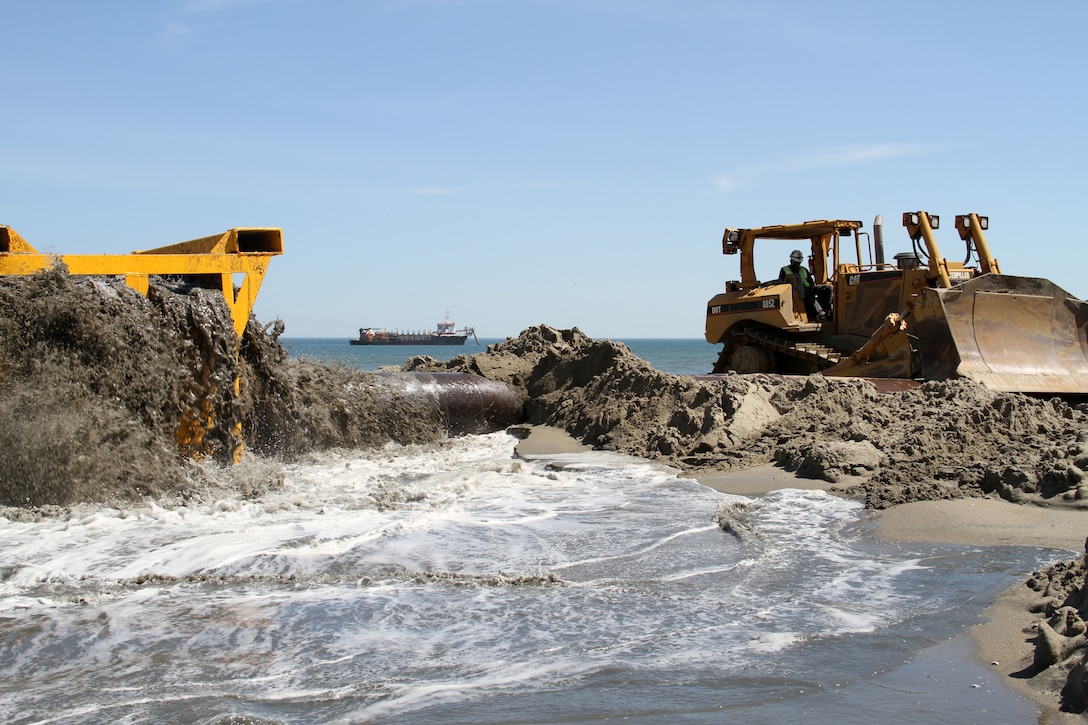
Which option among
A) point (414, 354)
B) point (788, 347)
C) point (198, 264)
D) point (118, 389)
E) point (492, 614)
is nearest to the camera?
point (492, 614)

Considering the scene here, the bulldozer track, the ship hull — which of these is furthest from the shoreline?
the ship hull

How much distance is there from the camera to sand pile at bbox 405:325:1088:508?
6.79m

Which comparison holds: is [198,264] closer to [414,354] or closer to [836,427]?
[836,427]

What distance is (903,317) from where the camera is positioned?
12195mm

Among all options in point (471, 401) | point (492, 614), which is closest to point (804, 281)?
point (471, 401)

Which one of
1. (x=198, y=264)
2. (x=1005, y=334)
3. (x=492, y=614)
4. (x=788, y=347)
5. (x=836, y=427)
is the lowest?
(x=492, y=614)

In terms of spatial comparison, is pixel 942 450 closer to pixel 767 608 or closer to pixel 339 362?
pixel 767 608

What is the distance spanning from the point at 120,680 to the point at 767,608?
2736mm

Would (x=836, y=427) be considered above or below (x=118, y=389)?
below

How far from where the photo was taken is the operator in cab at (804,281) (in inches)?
606

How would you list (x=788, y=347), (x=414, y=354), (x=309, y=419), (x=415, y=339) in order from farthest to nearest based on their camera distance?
1. (x=415, y=339)
2. (x=414, y=354)
3. (x=788, y=347)
4. (x=309, y=419)

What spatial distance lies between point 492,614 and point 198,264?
536 cm

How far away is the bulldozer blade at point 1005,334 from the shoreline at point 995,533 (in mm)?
4556

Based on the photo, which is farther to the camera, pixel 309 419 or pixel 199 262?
pixel 309 419
